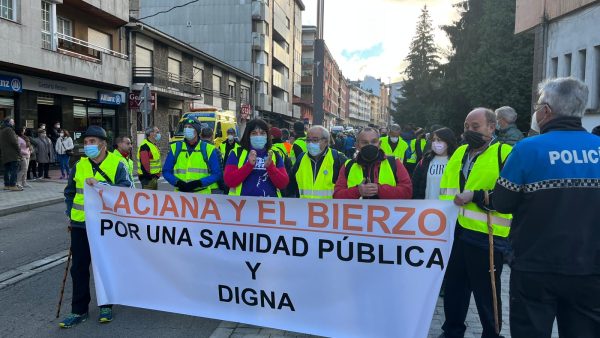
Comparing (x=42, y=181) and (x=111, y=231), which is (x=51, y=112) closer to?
(x=42, y=181)

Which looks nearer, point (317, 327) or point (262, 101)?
point (317, 327)

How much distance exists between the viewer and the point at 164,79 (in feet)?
91.5

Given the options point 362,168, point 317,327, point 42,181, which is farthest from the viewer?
point 42,181

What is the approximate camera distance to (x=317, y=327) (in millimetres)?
4027

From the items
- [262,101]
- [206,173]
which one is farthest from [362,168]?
[262,101]

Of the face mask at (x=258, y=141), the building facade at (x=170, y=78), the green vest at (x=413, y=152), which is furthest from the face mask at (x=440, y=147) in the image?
the building facade at (x=170, y=78)

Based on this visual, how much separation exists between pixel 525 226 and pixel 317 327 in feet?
6.35

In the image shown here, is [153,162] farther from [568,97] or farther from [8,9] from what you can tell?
[8,9]

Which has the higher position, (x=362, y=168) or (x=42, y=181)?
(x=362, y=168)

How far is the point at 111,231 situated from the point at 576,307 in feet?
12.4

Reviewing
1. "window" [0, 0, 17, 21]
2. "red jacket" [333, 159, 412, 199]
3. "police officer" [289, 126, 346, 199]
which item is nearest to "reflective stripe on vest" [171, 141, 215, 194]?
"police officer" [289, 126, 346, 199]

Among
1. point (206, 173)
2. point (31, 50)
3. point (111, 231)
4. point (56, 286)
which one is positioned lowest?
point (56, 286)

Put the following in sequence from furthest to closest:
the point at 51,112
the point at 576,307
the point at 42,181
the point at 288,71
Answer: the point at 288,71, the point at 51,112, the point at 42,181, the point at 576,307

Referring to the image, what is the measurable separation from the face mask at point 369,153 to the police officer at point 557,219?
164cm
